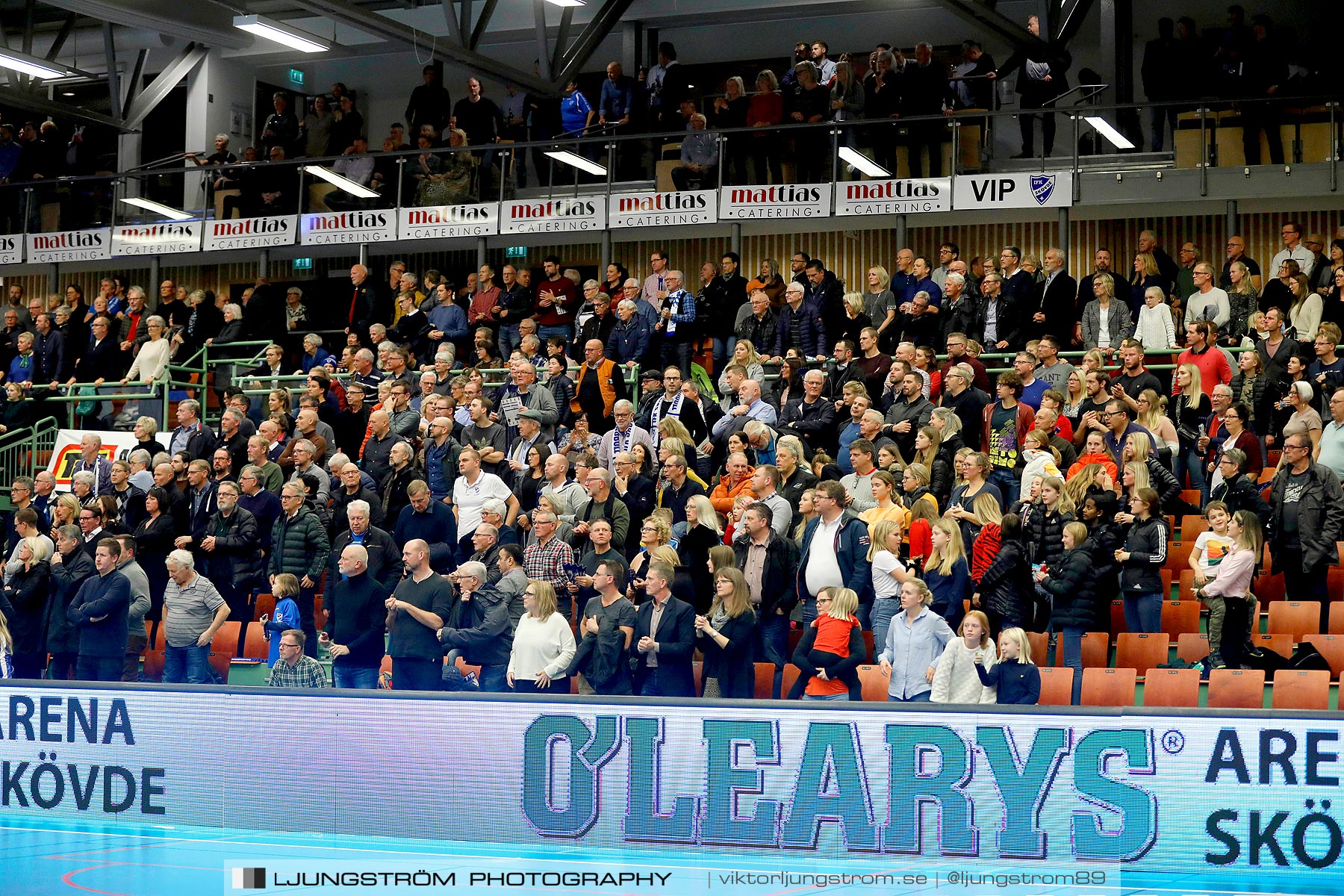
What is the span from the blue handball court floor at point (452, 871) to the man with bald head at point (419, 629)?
6.75 ft

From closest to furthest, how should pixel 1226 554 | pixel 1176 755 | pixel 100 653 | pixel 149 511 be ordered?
pixel 1176 755 → pixel 1226 554 → pixel 100 653 → pixel 149 511

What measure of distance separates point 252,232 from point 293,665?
1199cm

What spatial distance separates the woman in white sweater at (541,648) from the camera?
989 centimetres

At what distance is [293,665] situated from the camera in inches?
418

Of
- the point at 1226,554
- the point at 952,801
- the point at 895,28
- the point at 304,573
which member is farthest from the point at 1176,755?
the point at 895,28

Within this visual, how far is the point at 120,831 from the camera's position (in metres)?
8.85

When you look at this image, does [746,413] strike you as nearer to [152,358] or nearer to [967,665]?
[967,665]

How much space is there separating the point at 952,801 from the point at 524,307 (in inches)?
441

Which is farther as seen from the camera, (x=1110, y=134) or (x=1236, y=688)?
(x=1110, y=134)

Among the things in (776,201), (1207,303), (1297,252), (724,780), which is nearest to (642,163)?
(776,201)

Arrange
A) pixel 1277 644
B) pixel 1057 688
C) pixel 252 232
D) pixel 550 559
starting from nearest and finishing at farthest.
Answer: pixel 1057 688 → pixel 1277 644 → pixel 550 559 → pixel 252 232

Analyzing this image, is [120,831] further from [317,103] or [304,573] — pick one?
[317,103]

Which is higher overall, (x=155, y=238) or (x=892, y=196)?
(x=155, y=238)

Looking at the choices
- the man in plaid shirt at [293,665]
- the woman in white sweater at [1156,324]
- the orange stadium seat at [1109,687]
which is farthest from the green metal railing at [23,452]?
the orange stadium seat at [1109,687]
